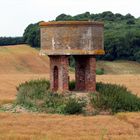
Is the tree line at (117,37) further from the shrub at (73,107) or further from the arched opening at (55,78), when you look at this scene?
the shrub at (73,107)

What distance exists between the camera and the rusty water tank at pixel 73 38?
31.3 metres

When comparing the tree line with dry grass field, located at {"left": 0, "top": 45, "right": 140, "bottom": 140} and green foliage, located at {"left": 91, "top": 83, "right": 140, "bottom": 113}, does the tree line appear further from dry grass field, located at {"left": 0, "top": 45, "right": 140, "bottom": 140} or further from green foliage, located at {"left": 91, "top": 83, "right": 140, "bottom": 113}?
green foliage, located at {"left": 91, "top": 83, "right": 140, "bottom": 113}

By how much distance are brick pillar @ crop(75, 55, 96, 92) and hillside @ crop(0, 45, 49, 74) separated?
128 feet

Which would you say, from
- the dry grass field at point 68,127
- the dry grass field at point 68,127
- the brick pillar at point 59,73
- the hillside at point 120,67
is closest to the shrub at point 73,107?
the dry grass field at point 68,127

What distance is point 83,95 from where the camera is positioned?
31141 millimetres

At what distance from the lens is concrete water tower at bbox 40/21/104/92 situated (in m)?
31.4

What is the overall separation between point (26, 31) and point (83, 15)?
1311 cm

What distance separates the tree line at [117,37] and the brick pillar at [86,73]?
50.9 m

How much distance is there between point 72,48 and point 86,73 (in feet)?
6.92

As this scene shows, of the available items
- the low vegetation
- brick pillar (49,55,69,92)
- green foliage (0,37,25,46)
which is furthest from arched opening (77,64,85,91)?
green foliage (0,37,25,46)

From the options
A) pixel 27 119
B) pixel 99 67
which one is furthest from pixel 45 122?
pixel 99 67

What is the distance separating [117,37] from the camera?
8762 centimetres

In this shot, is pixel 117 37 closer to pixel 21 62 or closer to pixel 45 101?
pixel 21 62

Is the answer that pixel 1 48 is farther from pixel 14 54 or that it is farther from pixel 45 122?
pixel 45 122
